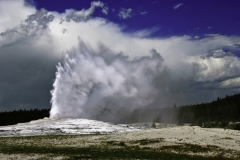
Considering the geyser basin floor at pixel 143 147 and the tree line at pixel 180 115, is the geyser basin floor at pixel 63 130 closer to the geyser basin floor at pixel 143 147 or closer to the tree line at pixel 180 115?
the geyser basin floor at pixel 143 147

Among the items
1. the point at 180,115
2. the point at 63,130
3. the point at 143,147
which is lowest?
the point at 143,147

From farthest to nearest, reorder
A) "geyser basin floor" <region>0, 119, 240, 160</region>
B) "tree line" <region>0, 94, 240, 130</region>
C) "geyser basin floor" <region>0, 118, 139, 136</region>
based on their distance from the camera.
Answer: "tree line" <region>0, 94, 240, 130</region> → "geyser basin floor" <region>0, 118, 139, 136</region> → "geyser basin floor" <region>0, 119, 240, 160</region>

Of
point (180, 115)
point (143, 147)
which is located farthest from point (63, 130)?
point (180, 115)

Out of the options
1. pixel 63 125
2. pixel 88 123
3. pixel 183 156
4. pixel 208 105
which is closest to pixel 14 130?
pixel 63 125

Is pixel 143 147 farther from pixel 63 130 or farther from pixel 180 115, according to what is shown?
pixel 180 115

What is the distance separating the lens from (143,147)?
4491 centimetres

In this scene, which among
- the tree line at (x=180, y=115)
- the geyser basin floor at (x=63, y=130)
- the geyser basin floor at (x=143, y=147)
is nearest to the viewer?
the geyser basin floor at (x=143, y=147)

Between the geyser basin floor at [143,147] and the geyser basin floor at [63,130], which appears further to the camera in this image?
the geyser basin floor at [63,130]

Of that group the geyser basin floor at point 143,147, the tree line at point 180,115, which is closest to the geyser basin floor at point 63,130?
the geyser basin floor at point 143,147

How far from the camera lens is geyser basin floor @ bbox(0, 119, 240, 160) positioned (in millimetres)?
36281

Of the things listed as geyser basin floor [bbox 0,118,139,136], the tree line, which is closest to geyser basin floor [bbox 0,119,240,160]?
geyser basin floor [bbox 0,118,139,136]

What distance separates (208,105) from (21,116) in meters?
116

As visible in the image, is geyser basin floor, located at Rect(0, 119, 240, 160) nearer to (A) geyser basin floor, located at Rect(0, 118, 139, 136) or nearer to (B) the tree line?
(A) geyser basin floor, located at Rect(0, 118, 139, 136)

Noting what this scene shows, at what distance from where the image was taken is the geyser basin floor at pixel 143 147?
3628cm
